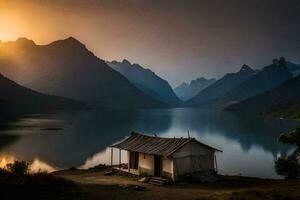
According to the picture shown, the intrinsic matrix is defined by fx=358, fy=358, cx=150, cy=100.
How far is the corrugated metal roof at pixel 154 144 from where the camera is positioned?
1502 inches

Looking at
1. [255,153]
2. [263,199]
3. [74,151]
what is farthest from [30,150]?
[263,199]

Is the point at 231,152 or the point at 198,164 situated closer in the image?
the point at 198,164

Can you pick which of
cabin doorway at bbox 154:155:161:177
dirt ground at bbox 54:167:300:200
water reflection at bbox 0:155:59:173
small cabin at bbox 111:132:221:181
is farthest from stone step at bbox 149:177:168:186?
water reflection at bbox 0:155:59:173

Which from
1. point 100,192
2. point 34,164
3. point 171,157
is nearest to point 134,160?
point 171,157

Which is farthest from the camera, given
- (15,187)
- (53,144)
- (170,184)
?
(53,144)

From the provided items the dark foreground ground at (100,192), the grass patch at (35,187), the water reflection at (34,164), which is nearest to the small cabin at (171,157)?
the dark foreground ground at (100,192)

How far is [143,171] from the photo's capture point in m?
40.9

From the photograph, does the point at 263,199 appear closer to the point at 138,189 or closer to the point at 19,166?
the point at 138,189

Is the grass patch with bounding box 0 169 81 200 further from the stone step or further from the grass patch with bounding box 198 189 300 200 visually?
the stone step

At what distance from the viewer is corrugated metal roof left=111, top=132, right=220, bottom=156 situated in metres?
38.2

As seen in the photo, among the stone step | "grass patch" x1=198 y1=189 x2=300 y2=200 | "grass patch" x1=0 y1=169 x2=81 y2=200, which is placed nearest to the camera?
"grass patch" x1=0 y1=169 x2=81 y2=200

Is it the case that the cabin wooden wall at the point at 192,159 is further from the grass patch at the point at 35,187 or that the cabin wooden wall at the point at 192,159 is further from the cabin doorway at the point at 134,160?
the grass patch at the point at 35,187

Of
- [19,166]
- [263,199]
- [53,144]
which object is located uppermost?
[53,144]

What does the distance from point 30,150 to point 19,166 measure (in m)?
51.7
